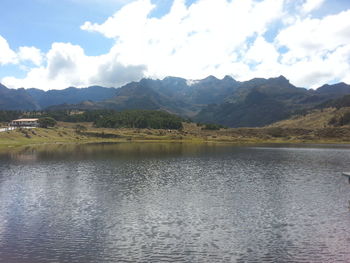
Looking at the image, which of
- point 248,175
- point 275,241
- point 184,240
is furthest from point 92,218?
point 248,175

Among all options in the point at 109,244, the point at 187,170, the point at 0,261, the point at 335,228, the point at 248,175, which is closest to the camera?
the point at 0,261

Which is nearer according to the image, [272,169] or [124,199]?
[124,199]

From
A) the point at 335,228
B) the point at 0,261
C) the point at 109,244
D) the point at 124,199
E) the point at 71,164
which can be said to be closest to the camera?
the point at 0,261

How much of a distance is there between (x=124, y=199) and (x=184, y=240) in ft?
84.2

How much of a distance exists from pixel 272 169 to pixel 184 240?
258 feet

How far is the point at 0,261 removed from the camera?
34.6m

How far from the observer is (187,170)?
111m

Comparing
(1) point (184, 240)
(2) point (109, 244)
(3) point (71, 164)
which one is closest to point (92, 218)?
(2) point (109, 244)

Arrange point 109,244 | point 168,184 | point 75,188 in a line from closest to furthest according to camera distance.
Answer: point 109,244, point 75,188, point 168,184

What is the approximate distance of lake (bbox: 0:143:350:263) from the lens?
124ft

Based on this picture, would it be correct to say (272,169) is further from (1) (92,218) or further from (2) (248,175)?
(1) (92,218)

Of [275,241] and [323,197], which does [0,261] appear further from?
[323,197]

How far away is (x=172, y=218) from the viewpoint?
52.0 meters

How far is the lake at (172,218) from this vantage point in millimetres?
37875
